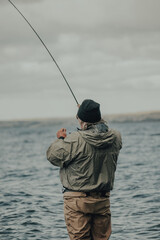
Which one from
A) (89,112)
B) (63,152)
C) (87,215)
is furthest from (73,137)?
(87,215)

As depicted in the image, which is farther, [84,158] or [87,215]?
[87,215]

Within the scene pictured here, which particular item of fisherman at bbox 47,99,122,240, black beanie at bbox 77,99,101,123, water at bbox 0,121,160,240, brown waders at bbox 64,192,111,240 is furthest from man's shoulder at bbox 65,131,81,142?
water at bbox 0,121,160,240

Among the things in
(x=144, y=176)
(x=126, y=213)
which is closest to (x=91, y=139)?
(x=126, y=213)

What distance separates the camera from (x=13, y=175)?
19516 millimetres

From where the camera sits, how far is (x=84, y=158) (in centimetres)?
408

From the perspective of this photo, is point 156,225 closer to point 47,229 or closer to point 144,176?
point 47,229

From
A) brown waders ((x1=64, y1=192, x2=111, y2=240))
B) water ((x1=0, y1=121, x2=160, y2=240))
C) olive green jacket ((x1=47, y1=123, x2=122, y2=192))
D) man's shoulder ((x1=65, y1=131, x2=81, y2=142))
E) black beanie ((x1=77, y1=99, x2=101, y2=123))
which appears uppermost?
black beanie ((x1=77, y1=99, x2=101, y2=123))

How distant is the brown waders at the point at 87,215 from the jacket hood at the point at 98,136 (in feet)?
1.60

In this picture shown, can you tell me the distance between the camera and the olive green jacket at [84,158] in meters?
4.07

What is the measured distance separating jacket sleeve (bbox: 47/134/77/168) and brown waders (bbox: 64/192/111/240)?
13.0 inches

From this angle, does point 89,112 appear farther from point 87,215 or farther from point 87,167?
point 87,215

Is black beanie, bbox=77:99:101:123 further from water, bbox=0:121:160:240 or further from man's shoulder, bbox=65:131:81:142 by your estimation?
water, bbox=0:121:160:240

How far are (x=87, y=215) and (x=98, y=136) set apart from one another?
2.58ft

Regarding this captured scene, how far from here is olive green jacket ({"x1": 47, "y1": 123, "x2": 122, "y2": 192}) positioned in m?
4.07
